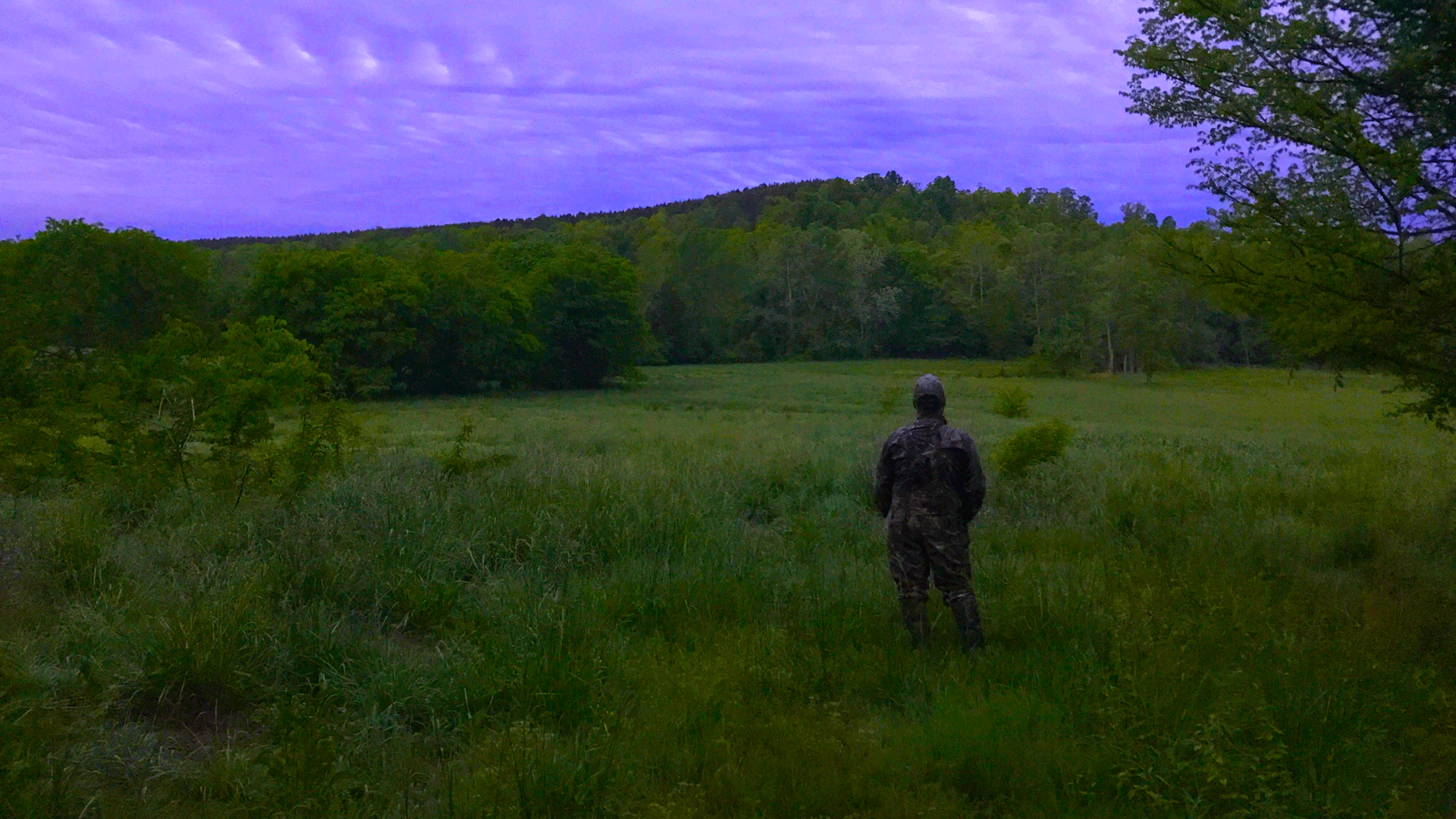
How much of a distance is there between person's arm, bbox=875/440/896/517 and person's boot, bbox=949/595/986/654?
841 millimetres

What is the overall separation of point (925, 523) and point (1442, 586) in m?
4.97

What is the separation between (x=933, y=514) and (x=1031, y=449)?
25.4 ft

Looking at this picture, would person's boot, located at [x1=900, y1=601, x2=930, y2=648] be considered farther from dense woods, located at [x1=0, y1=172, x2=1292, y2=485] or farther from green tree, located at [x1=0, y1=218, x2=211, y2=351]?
green tree, located at [x1=0, y1=218, x2=211, y2=351]

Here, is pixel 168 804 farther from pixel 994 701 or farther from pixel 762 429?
pixel 762 429

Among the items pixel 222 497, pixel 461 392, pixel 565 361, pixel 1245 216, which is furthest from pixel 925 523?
pixel 565 361

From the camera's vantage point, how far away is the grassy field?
4836 mm

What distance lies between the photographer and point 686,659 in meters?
6.53

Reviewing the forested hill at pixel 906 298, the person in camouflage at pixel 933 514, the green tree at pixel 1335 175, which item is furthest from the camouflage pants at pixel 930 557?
the forested hill at pixel 906 298

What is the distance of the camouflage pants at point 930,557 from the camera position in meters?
7.02

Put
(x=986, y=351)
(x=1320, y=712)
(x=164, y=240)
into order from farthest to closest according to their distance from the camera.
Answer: (x=986, y=351) < (x=164, y=240) < (x=1320, y=712)

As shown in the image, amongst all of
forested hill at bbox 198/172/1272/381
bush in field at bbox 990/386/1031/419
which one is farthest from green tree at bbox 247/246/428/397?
bush in field at bbox 990/386/1031/419

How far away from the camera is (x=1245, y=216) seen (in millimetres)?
10359

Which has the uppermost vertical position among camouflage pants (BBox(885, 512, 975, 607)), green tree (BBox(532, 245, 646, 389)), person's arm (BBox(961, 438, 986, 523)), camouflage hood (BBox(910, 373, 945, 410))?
green tree (BBox(532, 245, 646, 389))

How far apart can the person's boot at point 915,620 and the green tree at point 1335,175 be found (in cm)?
499
